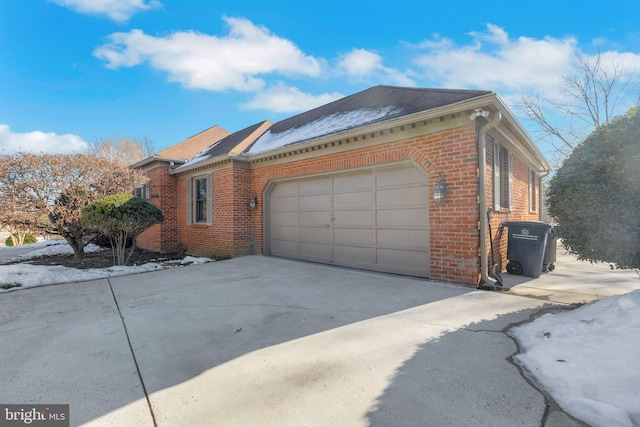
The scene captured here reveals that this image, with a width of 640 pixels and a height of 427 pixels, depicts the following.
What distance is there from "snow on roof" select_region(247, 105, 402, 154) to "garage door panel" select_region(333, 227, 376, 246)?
2377mm

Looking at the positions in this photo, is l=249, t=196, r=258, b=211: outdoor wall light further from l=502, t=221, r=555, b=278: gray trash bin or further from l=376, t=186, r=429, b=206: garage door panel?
l=502, t=221, r=555, b=278: gray trash bin

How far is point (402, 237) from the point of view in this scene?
19.5ft

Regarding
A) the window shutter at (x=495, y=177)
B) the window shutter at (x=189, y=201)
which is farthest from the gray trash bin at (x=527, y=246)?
the window shutter at (x=189, y=201)

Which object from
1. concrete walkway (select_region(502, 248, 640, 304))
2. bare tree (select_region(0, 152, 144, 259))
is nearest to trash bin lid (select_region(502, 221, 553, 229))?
concrete walkway (select_region(502, 248, 640, 304))

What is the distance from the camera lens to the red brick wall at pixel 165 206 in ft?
36.5

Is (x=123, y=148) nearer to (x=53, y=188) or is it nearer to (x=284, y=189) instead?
(x=53, y=188)

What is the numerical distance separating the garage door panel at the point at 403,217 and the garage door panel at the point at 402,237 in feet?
0.49

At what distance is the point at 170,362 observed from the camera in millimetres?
2619

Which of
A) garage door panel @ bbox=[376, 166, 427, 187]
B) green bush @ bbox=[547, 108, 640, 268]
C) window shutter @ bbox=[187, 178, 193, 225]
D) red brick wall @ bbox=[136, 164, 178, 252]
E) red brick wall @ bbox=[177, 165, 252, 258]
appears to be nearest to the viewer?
green bush @ bbox=[547, 108, 640, 268]

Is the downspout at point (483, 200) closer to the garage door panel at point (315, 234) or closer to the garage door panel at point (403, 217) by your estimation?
the garage door panel at point (403, 217)

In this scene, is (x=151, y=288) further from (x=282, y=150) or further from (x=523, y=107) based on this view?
(x=523, y=107)

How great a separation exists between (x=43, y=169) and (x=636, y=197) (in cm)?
1164

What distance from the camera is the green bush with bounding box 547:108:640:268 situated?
3.21m

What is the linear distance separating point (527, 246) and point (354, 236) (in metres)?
3.46
